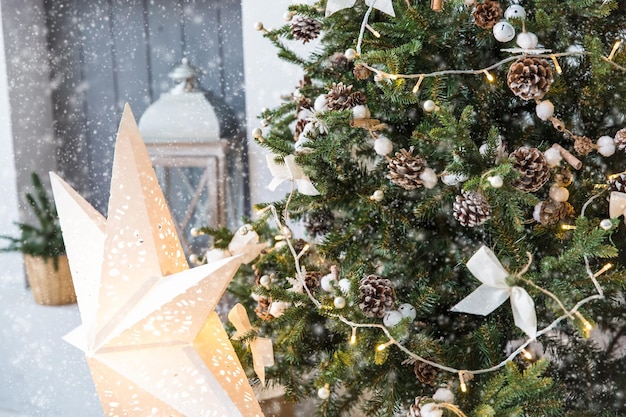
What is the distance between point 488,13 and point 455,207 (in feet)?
0.82

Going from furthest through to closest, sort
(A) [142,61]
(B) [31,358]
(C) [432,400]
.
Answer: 1. (B) [31,358]
2. (A) [142,61]
3. (C) [432,400]

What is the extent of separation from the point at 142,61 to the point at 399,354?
1073 mm

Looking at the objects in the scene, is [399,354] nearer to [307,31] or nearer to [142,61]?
[307,31]

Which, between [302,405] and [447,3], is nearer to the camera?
[447,3]

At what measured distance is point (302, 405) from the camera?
5.07ft

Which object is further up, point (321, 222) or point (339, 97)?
point (339, 97)

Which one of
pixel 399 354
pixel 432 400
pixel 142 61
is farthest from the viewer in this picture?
pixel 142 61

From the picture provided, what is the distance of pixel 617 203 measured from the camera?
841mm

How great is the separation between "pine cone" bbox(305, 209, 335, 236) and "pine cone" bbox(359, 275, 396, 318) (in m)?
0.22

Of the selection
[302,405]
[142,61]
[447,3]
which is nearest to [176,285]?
[447,3]

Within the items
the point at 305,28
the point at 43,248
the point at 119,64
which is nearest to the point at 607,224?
the point at 305,28

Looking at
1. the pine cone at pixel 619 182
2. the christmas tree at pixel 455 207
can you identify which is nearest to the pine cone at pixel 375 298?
the christmas tree at pixel 455 207

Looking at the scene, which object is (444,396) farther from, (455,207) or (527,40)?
(527,40)

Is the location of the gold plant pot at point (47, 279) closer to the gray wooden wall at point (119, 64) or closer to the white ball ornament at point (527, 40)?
the gray wooden wall at point (119, 64)
